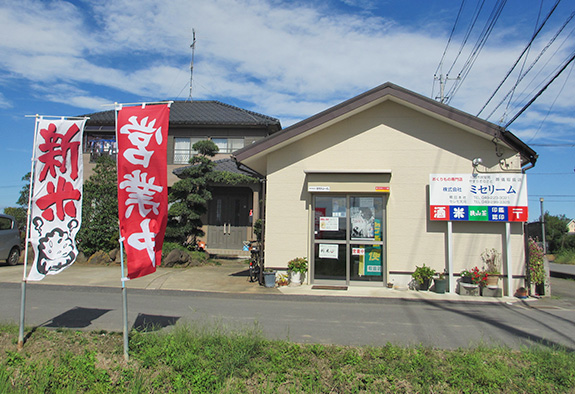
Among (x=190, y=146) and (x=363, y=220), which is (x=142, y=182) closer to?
(x=363, y=220)

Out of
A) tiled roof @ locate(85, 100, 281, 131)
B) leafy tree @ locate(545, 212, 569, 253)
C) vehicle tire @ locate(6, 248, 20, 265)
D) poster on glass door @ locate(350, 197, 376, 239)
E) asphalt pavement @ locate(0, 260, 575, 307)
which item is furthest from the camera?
leafy tree @ locate(545, 212, 569, 253)

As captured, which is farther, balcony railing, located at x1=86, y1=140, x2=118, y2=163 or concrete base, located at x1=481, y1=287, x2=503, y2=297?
balcony railing, located at x1=86, y1=140, x2=118, y2=163

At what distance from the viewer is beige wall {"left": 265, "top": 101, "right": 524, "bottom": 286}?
1055 cm

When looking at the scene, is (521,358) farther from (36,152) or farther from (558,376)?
(36,152)

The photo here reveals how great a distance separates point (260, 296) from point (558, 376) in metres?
6.29

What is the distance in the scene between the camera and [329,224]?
36.2 feet

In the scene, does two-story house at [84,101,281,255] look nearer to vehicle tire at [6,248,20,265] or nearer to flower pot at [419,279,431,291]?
vehicle tire at [6,248,20,265]

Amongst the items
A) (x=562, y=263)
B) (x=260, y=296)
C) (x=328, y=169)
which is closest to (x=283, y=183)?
(x=328, y=169)

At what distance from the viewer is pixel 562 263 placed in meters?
26.4

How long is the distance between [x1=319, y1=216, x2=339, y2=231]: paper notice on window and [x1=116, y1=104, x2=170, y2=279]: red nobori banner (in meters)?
6.32

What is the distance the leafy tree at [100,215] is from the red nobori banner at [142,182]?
10.2m

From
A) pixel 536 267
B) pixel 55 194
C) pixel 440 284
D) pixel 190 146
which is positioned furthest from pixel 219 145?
pixel 55 194

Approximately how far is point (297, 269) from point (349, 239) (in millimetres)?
1557

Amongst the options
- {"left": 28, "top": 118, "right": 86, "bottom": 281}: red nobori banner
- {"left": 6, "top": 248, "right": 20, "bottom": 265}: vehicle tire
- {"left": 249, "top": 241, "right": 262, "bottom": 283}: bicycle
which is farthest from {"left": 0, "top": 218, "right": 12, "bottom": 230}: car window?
{"left": 28, "top": 118, "right": 86, "bottom": 281}: red nobori banner
